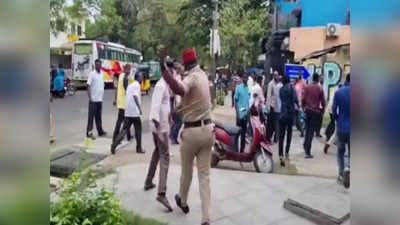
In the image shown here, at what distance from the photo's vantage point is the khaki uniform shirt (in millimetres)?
4480

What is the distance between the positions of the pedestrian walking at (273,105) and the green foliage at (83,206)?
6.21 meters

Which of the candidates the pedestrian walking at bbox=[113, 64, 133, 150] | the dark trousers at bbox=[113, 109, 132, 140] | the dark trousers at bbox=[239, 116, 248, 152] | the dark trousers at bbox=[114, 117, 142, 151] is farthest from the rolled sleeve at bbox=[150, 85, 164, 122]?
the pedestrian walking at bbox=[113, 64, 133, 150]

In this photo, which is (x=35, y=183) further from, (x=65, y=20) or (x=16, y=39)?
(x=65, y=20)

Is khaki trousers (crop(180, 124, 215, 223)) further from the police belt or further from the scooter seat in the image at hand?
the scooter seat

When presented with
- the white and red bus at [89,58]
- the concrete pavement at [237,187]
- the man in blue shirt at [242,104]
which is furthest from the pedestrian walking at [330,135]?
the white and red bus at [89,58]

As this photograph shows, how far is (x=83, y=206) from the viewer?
3.54 metres

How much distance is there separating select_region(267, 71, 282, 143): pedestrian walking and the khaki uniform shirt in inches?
203

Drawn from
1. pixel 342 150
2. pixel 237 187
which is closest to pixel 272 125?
pixel 342 150

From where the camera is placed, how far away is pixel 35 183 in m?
1.42

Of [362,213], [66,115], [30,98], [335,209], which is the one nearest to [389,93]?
[362,213]

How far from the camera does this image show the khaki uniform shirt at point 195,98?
4.48 meters

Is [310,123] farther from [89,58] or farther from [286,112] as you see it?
[89,58]

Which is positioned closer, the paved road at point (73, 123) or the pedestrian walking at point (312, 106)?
the pedestrian walking at point (312, 106)

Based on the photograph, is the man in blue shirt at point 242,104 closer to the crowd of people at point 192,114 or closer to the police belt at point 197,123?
the crowd of people at point 192,114
